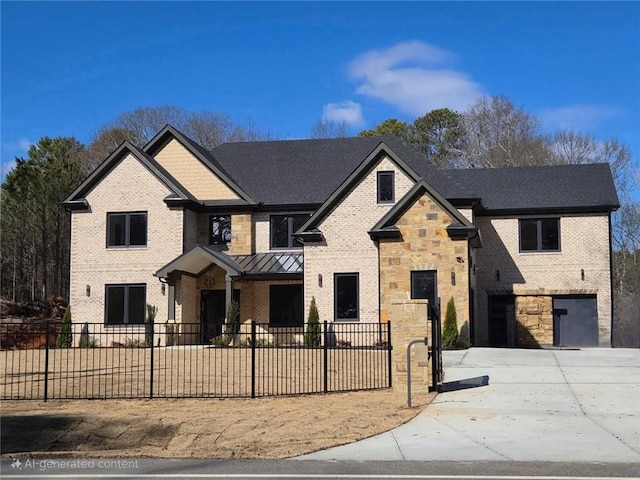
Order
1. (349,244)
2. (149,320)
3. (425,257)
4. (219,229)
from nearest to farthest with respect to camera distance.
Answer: (425,257) < (149,320) < (349,244) < (219,229)

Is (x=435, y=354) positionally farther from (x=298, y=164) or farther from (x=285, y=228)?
(x=298, y=164)

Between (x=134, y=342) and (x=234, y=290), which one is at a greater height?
(x=234, y=290)

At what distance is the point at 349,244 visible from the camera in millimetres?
28141

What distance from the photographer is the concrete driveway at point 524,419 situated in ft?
34.1

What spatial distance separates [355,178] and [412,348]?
46.2 ft

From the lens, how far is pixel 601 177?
31.5m

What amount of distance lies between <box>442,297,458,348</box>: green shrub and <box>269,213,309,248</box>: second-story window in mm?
7947

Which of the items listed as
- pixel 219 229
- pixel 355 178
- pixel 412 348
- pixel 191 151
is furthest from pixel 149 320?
pixel 412 348

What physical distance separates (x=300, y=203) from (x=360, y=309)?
554 cm

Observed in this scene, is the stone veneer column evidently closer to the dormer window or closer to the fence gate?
the fence gate

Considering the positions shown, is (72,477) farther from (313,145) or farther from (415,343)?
(313,145)

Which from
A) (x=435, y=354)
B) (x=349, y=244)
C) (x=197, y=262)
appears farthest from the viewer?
(x=197, y=262)

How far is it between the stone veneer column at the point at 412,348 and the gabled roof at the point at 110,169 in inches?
647

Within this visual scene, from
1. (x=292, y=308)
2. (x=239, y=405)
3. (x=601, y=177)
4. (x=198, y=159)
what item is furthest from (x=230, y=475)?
(x=601, y=177)
